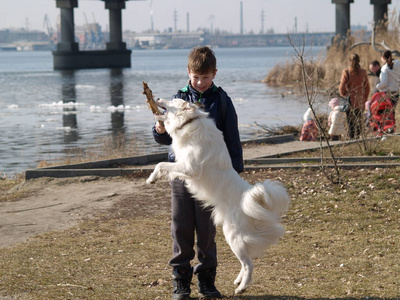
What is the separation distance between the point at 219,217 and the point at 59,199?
5227mm

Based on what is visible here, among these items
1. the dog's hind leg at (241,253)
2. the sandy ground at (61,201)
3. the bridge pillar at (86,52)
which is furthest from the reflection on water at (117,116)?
the bridge pillar at (86,52)

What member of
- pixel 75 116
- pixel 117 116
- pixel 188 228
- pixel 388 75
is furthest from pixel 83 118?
pixel 188 228

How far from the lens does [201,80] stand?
5.16m

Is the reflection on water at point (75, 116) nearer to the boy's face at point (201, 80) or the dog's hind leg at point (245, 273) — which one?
the boy's face at point (201, 80)

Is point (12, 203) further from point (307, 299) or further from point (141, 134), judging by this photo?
point (141, 134)

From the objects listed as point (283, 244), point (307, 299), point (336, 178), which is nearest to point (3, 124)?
point (336, 178)

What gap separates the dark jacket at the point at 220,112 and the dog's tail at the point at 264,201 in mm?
470

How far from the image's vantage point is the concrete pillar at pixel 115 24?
87.6 meters

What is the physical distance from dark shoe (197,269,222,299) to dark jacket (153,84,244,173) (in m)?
0.89

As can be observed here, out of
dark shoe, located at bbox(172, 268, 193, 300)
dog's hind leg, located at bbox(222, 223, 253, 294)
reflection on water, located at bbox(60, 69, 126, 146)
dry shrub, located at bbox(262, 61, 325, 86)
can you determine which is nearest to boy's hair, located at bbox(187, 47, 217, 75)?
dog's hind leg, located at bbox(222, 223, 253, 294)

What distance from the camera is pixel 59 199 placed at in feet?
32.0

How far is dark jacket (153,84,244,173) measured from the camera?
17.2 feet

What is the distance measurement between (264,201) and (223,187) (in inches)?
13.4

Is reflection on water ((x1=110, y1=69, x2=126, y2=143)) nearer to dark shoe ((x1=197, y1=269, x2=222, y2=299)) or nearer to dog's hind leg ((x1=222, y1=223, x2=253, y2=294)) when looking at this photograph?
dark shoe ((x1=197, y1=269, x2=222, y2=299))
